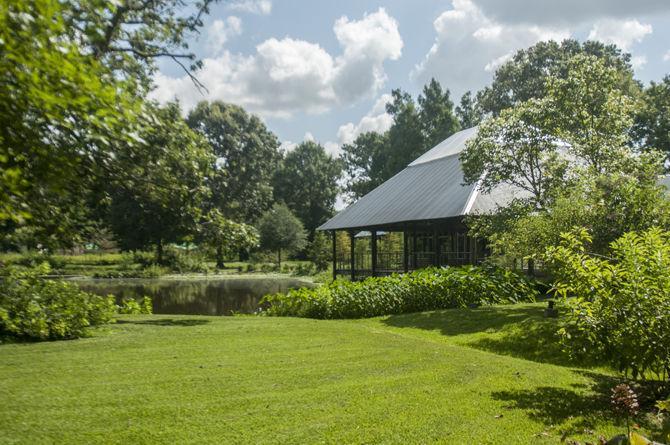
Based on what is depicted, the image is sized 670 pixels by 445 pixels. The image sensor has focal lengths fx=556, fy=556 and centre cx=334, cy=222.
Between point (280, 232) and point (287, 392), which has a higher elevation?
point (280, 232)

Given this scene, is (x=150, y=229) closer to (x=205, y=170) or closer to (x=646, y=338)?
(x=205, y=170)

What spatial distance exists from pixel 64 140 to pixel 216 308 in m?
17.1

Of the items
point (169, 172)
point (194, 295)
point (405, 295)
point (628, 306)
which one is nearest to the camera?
point (628, 306)

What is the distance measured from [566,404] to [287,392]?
111 inches

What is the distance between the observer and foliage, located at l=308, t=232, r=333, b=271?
43.7m

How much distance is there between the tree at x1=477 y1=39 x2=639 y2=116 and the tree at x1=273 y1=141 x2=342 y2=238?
24.3 meters

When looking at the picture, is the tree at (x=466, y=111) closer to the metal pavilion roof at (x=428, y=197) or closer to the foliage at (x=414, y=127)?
the foliage at (x=414, y=127)

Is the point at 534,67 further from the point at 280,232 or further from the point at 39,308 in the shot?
the point at 39,308

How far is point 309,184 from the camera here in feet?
214

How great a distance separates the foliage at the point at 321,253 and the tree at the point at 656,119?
2329cm

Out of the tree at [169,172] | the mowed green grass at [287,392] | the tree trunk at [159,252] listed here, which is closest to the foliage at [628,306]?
the mowed green grass at [287,392]

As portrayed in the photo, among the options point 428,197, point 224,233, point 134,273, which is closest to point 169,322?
point 224,233

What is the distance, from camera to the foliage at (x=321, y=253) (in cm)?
4366

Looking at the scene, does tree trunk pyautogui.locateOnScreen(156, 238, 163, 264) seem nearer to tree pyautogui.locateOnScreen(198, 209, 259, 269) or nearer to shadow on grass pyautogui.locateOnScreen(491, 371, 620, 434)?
tree pyautogui.locateOnScreen(198, 209, 259, 269)
